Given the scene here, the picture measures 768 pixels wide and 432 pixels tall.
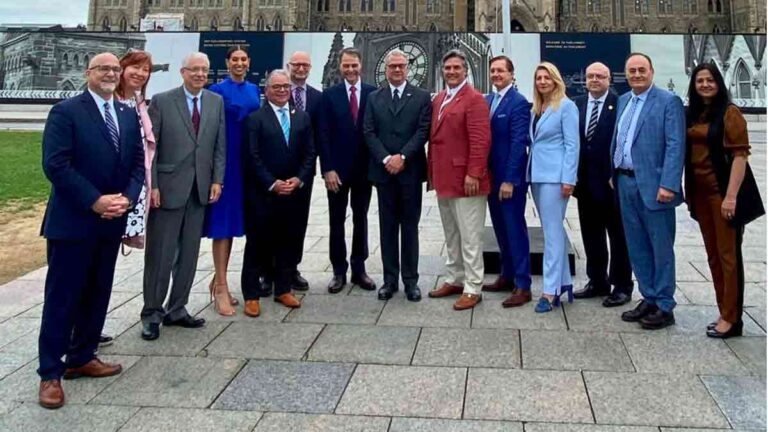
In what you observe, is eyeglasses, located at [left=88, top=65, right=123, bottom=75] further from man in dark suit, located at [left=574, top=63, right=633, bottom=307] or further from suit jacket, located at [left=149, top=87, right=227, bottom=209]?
man in dark suit, located at [left=574, top=63, right=633, bottom=307]

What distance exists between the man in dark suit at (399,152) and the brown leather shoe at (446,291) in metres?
0.19

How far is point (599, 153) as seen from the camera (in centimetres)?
483

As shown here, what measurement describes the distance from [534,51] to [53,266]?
103 ft

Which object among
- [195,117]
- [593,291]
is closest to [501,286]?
[593,291]

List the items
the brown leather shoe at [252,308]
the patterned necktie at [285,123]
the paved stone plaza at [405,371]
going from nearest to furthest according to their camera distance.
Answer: the paved stone plaza at [405,371] < the brown leather shoe at [252,308] < the patterned necktie at [285,123]

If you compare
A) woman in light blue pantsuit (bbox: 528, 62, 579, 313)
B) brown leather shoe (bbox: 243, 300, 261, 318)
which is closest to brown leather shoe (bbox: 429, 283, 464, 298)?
woman in light blue pantsuit (bbox: 528, 62, 579, 313)

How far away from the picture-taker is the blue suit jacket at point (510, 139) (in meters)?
4.72

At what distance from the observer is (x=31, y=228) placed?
324 inches

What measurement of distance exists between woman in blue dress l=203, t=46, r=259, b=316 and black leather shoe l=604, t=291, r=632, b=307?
11.2ft

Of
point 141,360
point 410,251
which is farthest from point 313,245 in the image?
point 141,360

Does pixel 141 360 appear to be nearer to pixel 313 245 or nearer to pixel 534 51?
pixel 313 245

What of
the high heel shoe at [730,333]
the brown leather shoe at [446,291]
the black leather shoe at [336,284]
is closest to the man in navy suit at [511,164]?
the brown leather shoe at [446,291]

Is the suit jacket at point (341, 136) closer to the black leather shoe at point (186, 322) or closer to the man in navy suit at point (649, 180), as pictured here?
the black leather shoe at point (186, 322)

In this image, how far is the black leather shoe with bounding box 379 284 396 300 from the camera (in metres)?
5.09
